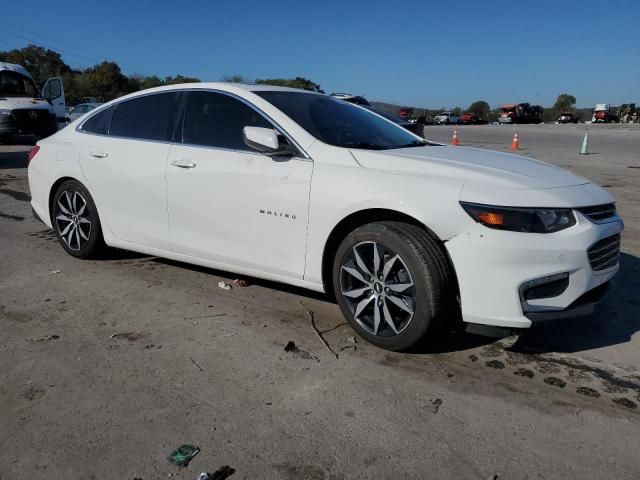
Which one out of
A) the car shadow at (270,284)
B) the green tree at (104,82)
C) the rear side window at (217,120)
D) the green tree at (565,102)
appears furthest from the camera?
the green tree at (565,102)

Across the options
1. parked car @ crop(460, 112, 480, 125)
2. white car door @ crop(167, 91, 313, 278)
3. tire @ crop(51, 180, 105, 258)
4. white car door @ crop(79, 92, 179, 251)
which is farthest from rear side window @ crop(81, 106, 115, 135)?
parked car @ crop(460, 112, 480, 125)

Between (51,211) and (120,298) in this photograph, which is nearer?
(120,298)

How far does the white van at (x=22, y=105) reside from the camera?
14430 millimetres

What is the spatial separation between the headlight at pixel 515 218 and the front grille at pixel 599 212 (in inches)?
10.6

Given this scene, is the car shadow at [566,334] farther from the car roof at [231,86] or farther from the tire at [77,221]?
the tire at [77,221]

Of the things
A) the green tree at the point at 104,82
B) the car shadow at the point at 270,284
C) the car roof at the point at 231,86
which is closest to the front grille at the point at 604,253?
the car shadow at the point at 270,284

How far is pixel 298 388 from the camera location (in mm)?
3004

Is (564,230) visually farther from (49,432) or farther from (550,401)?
(49,432)

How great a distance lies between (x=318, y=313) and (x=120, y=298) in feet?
5.15

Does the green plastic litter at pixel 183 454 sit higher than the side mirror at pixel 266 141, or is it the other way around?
the side mirror at pixel 266 141

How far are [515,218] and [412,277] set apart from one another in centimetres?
66

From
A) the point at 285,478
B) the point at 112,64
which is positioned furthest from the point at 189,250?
the point at 112,64

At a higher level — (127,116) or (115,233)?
(127,116)

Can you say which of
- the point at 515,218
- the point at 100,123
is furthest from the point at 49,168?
the point at 515,218
